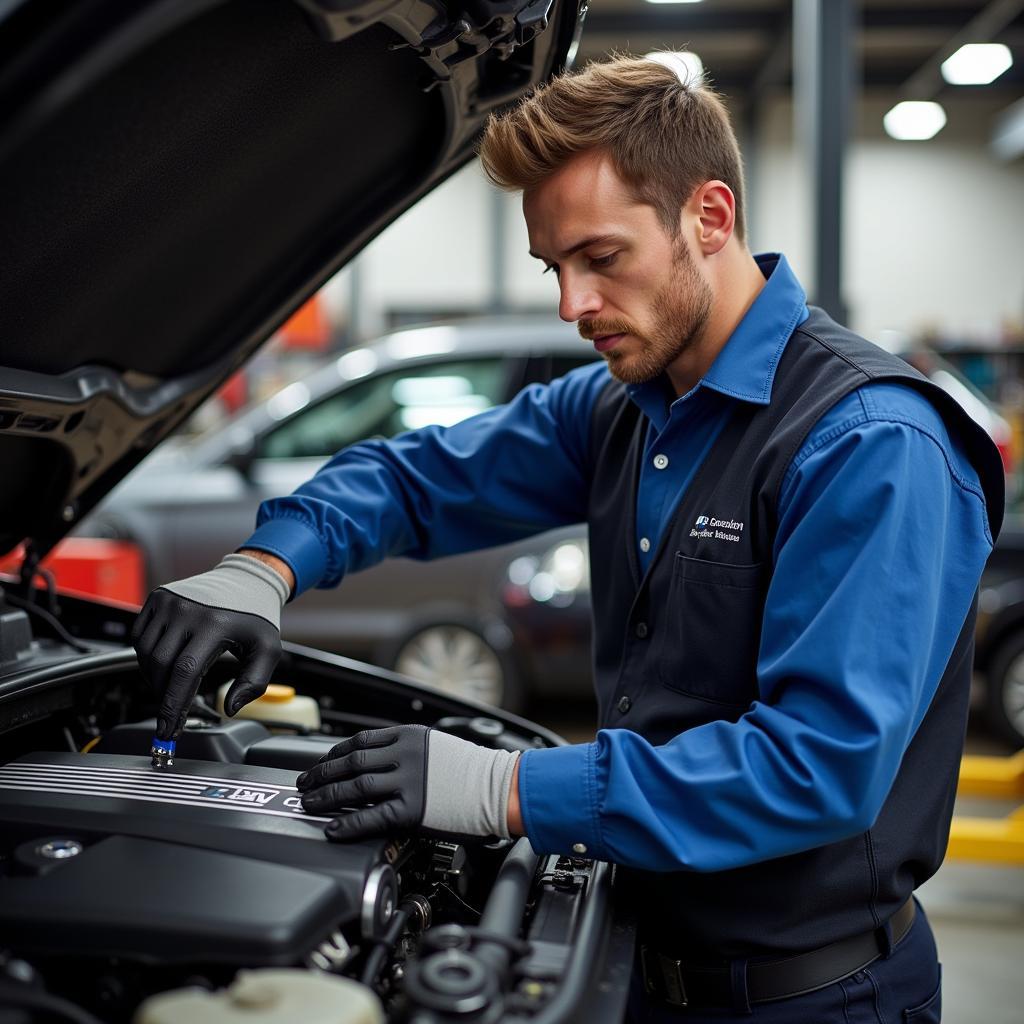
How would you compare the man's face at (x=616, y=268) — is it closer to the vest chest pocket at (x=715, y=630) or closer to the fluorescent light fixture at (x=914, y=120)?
the vest chest pocket at (x=715, y=630)

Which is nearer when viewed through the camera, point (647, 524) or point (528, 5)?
point (528, 5)

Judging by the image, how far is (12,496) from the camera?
1552 mm

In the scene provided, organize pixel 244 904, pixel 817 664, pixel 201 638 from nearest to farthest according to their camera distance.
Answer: pixel 244 904 < pixel 817 664 < pixel 201 638

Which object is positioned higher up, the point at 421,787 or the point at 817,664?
the point at 817,664

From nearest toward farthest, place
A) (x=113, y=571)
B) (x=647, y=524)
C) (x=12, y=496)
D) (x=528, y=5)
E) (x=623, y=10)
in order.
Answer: (x=528, y=5)
(x=647, y=524)
(x=12, y=496)
(x=113, y=571)
(x=623, y=10)

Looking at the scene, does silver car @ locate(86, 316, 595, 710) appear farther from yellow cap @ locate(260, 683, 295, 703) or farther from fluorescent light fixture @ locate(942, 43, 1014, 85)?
fluorescent light fixture @ locate(942, 43, 1014, 85)

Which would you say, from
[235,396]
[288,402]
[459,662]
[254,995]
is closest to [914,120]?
[235,396]

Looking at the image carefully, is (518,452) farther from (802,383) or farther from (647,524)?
(802,383)

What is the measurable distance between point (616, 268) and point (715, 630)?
17.3 inches

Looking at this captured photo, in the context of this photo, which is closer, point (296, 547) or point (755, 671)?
point (755, 671)

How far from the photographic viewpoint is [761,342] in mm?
1302

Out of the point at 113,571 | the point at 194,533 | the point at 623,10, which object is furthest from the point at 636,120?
the point at 623,10

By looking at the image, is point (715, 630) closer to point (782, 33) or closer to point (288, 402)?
point (288, 402)

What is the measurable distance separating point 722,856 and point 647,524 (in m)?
0.48
